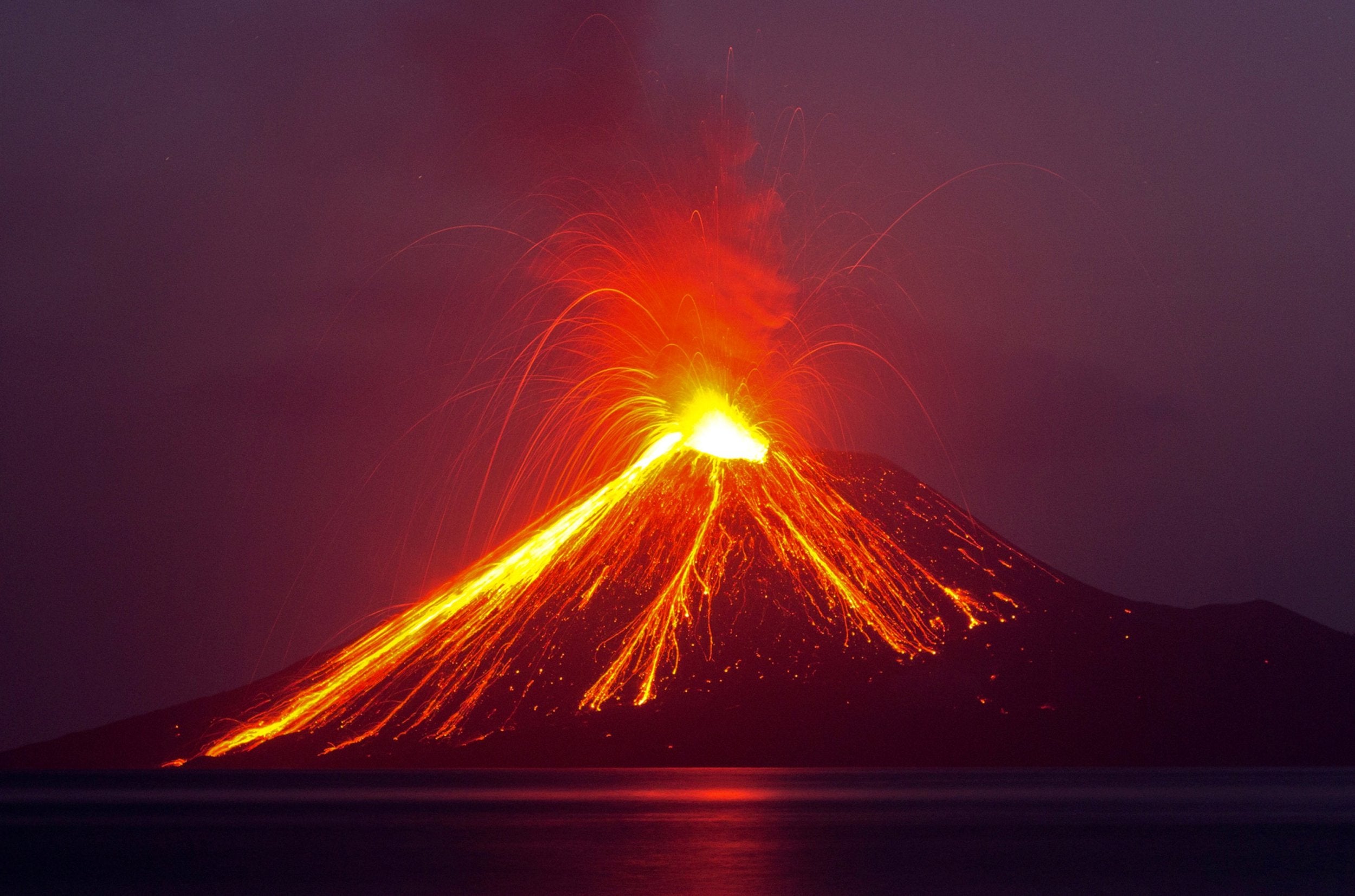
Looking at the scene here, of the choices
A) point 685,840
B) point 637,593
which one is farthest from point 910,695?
point 685,840

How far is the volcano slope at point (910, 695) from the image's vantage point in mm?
92875

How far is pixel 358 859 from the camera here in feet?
87.7

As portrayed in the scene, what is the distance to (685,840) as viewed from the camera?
30.8m

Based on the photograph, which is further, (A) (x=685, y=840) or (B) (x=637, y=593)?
(B) (x=637, y=593)

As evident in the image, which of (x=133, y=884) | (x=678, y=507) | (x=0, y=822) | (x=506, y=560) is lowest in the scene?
(x=133, y=884)

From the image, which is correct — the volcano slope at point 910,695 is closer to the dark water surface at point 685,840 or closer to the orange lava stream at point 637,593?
the orange lava stream at point 637,593

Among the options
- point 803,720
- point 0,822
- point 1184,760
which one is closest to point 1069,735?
point 1184,760

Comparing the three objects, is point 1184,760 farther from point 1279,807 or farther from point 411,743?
point 1279,807

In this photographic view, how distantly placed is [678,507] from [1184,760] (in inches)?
1506

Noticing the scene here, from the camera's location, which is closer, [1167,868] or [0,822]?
[1167,868]

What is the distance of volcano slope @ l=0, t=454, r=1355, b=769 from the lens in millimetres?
92875

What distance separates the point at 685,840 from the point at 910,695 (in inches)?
2730

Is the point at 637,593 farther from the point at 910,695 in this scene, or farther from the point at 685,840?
the point at 685,840

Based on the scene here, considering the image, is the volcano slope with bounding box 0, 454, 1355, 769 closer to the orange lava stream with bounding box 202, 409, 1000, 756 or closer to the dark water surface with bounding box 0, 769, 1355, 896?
the orange lava stream with bounding box 202, 409, 1000, 756
